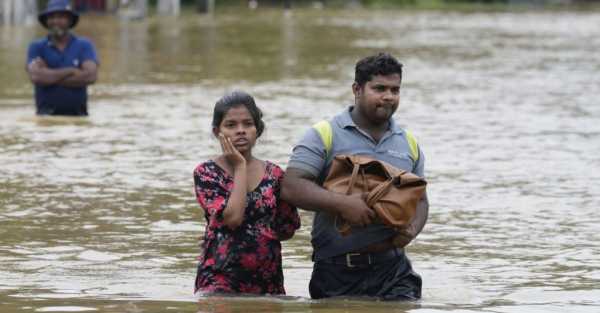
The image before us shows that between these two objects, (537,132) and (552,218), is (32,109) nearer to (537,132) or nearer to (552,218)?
(537,132)

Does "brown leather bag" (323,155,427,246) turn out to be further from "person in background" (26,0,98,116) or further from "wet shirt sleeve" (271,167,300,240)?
"person in background" (26,0,98,116)

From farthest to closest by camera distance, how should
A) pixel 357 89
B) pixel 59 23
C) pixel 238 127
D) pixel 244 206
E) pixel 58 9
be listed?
pixel 59 23, pixel 58 9, pixel 357 89, pixel 238 127, pixel 244 206

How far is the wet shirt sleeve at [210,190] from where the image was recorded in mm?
7480

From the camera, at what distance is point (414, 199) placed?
7348mm

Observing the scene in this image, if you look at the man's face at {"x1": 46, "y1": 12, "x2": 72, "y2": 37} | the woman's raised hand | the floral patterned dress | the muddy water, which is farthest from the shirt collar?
the man's face at {"x1": 46, "y1": 12, "x2": 72, "y2": 37}

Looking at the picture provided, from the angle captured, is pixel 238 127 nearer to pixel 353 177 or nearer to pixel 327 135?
pixel 327 135

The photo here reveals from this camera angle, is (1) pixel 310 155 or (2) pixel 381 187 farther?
(1) pixel 310 155

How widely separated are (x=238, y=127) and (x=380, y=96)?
68 cm

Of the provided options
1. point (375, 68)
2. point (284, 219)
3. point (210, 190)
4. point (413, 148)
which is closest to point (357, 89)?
point (375, 68)

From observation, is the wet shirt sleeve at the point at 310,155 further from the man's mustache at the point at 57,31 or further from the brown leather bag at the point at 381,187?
the man's mustache at the point at 57,31

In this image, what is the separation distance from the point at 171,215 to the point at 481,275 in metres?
3.16

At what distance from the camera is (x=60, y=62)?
16.4 meters

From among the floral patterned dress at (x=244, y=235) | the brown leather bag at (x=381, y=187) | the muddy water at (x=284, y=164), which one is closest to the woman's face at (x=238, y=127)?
the floral patterned dress at (x=244, y=235)

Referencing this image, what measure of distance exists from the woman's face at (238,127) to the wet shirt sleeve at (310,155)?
9.2 inches
